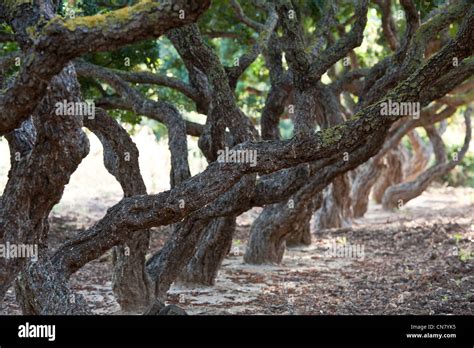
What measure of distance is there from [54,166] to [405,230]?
9.69 metres

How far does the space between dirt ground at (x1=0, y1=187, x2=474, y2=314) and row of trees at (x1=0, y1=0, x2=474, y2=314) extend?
1.80ft

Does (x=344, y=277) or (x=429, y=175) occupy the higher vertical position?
(x=429, y=175)

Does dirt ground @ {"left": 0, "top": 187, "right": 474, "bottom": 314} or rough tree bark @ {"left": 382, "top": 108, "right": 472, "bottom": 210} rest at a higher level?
rough tree bark @ {"left": 382, "top": 108, "right": 472, "bottom": 210}

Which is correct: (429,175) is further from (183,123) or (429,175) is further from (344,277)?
(183,123)

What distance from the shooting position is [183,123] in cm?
785

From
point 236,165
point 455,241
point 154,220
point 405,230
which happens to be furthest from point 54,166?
point 405,230

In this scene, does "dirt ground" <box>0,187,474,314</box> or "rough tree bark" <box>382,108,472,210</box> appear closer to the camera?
"dirt ground" <box>0,187,474,314</box>

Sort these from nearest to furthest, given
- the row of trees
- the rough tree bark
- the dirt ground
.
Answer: the row of trees < the dirt ground < the rough tree bark

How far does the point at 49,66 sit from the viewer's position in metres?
4.31

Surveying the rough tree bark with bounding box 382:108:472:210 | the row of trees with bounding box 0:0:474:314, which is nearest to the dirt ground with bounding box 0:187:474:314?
the row of trees with bounding box 0:0:474:314

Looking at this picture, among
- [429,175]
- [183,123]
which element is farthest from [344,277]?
[429,175]

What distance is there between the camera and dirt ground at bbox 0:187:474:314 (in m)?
7.66

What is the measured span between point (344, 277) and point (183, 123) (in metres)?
3.28

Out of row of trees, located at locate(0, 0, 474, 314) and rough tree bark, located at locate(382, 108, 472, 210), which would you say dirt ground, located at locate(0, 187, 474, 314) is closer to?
row of trees, located at locate(0, 0, 474, 314)
